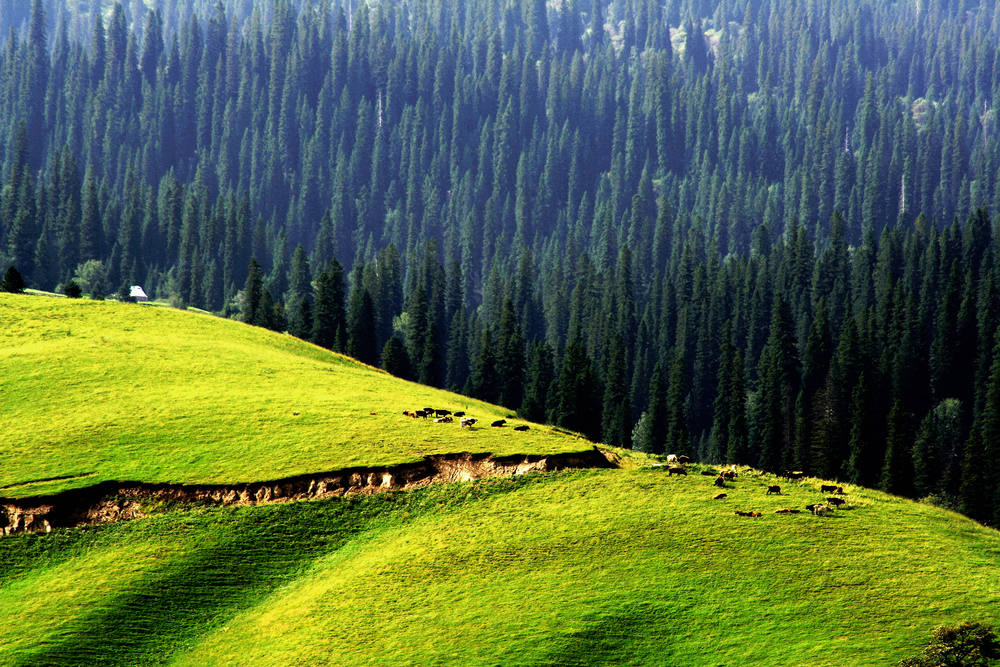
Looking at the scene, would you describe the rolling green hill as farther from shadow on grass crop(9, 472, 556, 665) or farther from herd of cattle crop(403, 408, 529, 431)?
herd of cattle crop(403, 408, 529, 431)

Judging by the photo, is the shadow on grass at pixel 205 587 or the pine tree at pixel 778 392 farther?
Result: the pine tree at pixel 778 392

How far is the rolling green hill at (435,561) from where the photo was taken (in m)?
51.9

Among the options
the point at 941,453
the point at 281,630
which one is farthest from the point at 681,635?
the point at 941,453

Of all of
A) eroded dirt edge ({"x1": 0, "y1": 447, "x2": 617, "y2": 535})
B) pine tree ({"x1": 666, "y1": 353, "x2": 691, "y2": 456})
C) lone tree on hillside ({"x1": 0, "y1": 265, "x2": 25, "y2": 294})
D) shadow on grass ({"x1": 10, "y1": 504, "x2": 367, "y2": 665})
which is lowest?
pine tree ({"x1": 666, "y1": 353, "x2": 691, "y2": 456})

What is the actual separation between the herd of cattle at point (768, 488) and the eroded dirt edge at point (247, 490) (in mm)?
6289

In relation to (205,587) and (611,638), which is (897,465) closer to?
(611,638)

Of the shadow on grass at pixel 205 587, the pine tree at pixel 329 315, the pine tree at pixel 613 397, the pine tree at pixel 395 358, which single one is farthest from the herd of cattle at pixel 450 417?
the pine tree at pixel 329 315

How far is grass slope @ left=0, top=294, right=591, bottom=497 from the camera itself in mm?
68938

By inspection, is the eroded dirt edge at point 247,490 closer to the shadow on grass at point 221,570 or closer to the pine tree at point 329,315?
the shadow on grass at point 221,570

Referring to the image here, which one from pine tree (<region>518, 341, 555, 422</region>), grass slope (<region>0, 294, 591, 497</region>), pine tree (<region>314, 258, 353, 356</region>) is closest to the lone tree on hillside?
grass slope (<region>0, 294, 591, 497</region>)

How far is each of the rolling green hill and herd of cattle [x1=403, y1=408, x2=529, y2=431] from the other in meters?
0.97

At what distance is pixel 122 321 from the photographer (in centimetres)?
10506

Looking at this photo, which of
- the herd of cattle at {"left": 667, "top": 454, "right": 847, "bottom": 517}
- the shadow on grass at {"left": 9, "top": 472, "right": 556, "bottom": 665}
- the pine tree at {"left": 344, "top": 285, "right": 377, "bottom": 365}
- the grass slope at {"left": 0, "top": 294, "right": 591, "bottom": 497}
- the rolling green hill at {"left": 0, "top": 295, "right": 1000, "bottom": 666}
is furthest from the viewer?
the pine tree at {"left": 344, "top": 285, "right": 377, "bottom": 365}

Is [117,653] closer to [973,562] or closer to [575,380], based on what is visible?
[973,562]
